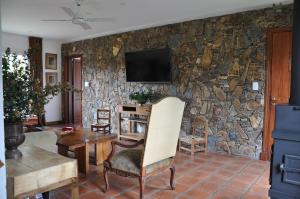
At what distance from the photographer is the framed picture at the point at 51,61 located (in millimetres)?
6836

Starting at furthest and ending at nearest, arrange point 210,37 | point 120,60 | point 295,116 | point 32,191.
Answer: point 120,60 → point 210,37 → point 295,116 → point 32,191

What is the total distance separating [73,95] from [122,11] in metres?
3.78

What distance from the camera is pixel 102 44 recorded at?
239 inches

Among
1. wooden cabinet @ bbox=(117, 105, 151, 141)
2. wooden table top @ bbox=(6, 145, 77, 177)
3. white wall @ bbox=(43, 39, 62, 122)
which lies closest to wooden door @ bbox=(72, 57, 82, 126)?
white wall @ bbox=(43, 39, 62, 122)

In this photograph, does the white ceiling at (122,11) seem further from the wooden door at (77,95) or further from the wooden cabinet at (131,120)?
the wooden cabinet at (131,120)

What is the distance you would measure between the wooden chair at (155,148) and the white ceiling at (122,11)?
6.55 feet

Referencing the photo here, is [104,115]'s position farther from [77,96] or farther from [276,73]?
[276,73]

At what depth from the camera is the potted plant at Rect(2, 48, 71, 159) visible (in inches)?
60.9

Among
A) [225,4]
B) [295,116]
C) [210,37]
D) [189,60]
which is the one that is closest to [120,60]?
[189,60]

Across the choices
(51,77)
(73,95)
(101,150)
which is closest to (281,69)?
(101,150)

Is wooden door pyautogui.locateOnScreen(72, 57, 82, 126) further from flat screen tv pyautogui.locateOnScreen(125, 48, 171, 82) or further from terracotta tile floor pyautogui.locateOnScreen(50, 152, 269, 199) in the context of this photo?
terracotta tile floor pyautogui.locateOnScreen(50, 152, 269, 199)

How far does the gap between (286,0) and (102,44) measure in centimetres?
404

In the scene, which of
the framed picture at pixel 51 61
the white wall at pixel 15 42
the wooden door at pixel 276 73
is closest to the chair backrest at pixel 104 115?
the framed picture at pixel 51 61

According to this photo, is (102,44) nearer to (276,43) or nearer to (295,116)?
(276,43)
